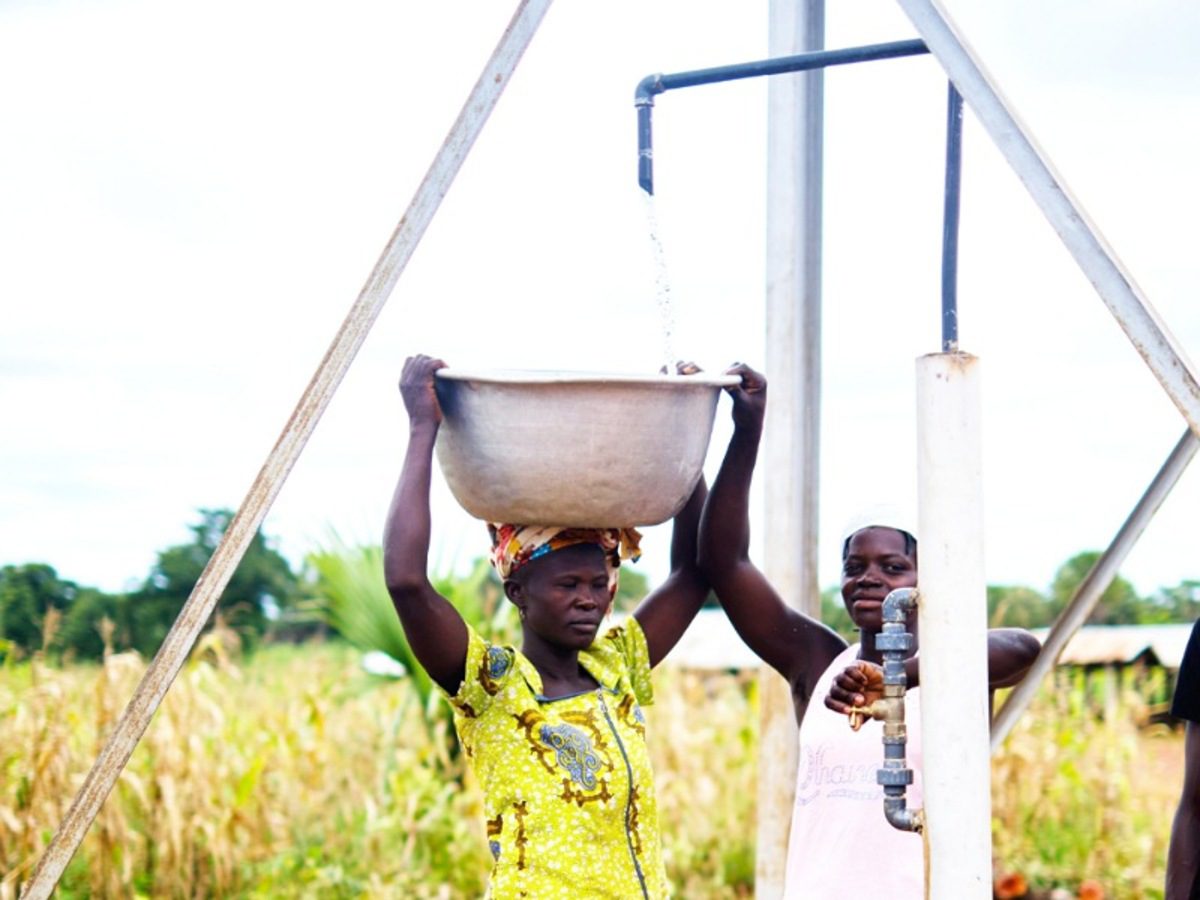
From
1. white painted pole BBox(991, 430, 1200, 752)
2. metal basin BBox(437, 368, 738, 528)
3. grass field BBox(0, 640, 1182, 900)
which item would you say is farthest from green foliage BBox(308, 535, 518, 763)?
metal basin BBox(437, 368, 738, 528)

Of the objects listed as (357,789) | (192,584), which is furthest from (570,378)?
(192,584)

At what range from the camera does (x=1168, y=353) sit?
6.34ft

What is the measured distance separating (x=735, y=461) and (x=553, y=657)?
1.70 ft

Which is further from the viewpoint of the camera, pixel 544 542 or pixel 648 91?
pixel 648 91

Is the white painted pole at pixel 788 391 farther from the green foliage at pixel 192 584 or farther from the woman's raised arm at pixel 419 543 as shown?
the green foliage at pixel 192 584

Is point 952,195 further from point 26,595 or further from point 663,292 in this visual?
point 26,595

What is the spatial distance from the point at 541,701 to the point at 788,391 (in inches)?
47.3

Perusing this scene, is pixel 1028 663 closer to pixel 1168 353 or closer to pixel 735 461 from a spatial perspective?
pixel 735 461

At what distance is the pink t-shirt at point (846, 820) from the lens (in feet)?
8.32

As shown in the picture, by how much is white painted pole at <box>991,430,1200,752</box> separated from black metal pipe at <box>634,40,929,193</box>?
3.03ft

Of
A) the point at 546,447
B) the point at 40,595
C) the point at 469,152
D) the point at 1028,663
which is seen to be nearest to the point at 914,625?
the point at 1028,663

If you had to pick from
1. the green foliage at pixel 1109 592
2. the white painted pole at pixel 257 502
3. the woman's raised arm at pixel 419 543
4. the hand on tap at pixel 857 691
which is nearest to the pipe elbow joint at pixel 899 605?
the hand on tap at pixel 857 691

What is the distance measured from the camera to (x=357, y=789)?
5.71m

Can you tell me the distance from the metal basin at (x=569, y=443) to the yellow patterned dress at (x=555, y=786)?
0.95 ft
